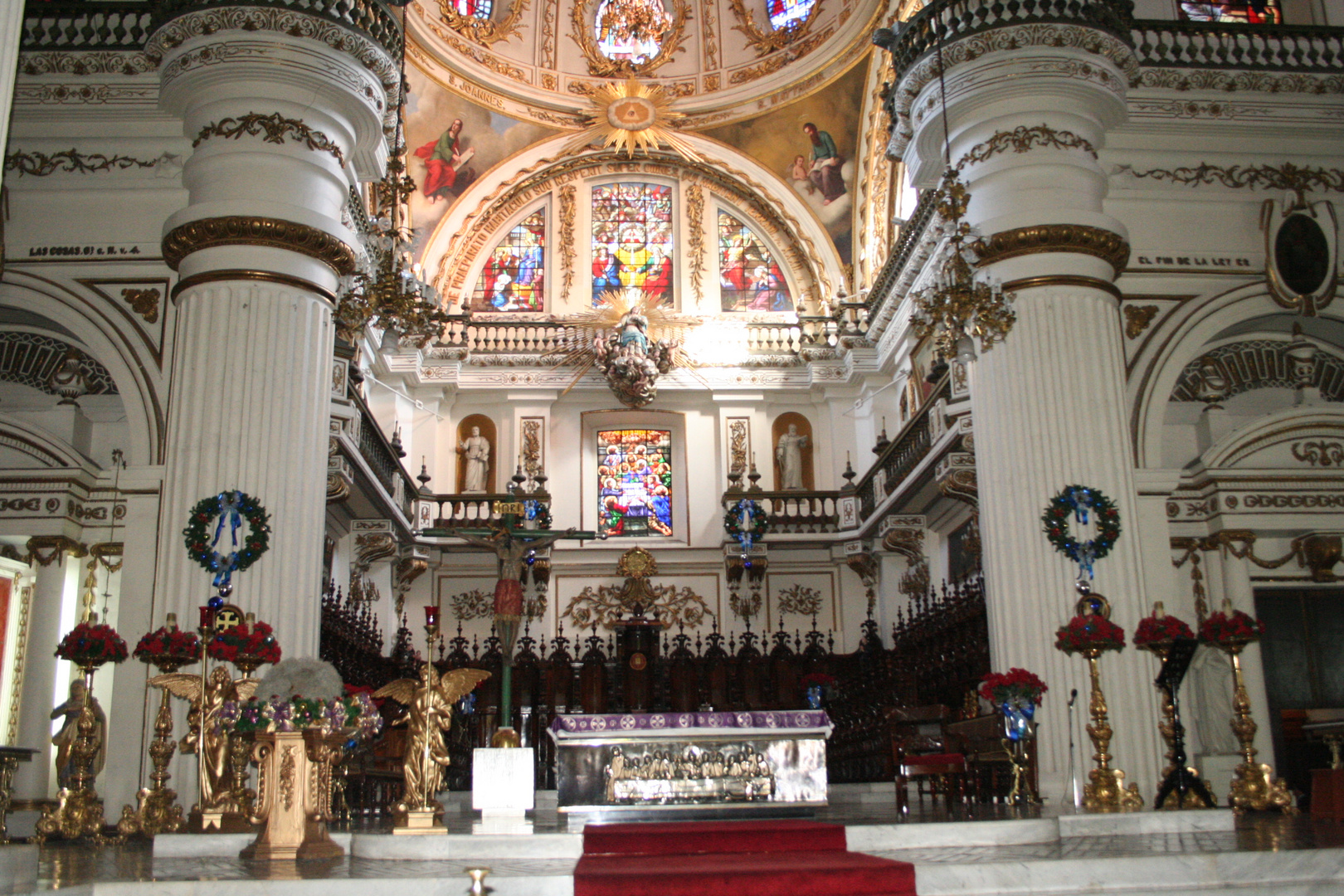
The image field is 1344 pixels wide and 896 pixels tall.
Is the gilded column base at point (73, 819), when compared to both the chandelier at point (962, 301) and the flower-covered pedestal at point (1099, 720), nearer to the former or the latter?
the flower-covered pedestal at point (1099, 720)

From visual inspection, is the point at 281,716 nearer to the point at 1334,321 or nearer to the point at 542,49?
the point at 1334,321

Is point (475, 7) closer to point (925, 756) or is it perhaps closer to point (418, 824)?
point (925, 756)

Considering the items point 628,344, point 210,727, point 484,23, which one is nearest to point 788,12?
point 484,23

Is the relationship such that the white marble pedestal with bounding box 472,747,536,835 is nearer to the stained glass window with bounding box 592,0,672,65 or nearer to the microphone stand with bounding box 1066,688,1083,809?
the microphone stand with bounding box 1066,688,1083,809

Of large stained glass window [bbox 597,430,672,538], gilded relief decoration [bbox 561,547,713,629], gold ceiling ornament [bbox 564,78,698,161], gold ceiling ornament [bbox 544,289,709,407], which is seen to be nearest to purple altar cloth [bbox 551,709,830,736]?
gilded relief decoration [bbox 561,547,713,629]

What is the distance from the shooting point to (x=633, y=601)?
68.2 ft

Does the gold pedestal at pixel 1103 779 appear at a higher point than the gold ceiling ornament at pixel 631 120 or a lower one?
lower

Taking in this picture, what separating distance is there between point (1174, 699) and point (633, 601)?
12.3 meters

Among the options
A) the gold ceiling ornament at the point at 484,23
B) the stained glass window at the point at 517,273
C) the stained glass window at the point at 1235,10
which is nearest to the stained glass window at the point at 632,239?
the stained glass window at the point at 517,273

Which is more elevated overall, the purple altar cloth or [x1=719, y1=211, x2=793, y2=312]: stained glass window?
[x1=719, y1=211, x2=793, y2=312]: stained glass window

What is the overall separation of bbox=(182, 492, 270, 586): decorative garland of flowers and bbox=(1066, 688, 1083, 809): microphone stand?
713 centimetres

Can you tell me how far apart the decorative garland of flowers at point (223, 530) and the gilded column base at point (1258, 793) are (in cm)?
854

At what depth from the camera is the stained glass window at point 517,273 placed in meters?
22.9

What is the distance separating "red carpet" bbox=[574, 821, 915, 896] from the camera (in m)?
6.13
